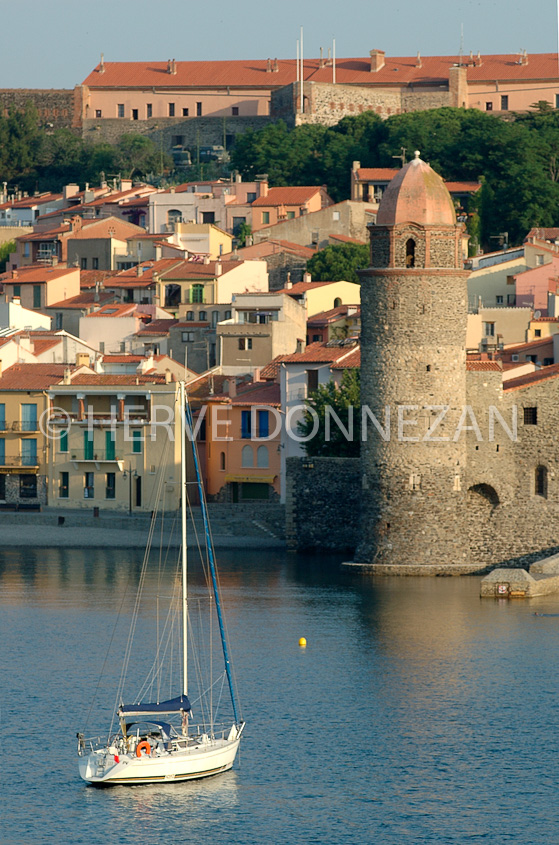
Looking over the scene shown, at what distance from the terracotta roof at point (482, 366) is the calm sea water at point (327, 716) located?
5132 mm

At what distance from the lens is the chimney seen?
111375mm

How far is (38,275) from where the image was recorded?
7838cm

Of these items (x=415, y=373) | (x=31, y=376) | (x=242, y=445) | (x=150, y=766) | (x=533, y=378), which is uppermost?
(x=31, y=376)

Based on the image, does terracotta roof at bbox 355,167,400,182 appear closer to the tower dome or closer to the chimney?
the chimney

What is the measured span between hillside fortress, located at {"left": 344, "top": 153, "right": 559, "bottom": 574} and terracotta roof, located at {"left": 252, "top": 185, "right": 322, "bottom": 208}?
4353 centimetres

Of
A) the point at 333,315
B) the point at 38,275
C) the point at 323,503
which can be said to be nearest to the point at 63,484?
the point at 323,503

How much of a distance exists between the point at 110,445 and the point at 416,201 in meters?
14.9

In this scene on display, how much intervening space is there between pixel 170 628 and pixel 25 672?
5.07 meters

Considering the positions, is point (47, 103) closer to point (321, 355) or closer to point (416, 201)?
point (321, 355)

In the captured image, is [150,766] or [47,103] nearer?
[150,766]

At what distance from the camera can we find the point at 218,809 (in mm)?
28578

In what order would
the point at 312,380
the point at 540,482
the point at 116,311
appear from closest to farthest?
1. the point at 540,482
2. the point at 312,380
3. the point at 116,311

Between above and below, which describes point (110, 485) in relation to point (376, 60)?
below

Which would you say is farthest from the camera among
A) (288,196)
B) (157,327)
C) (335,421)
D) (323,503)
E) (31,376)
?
(288,196)
